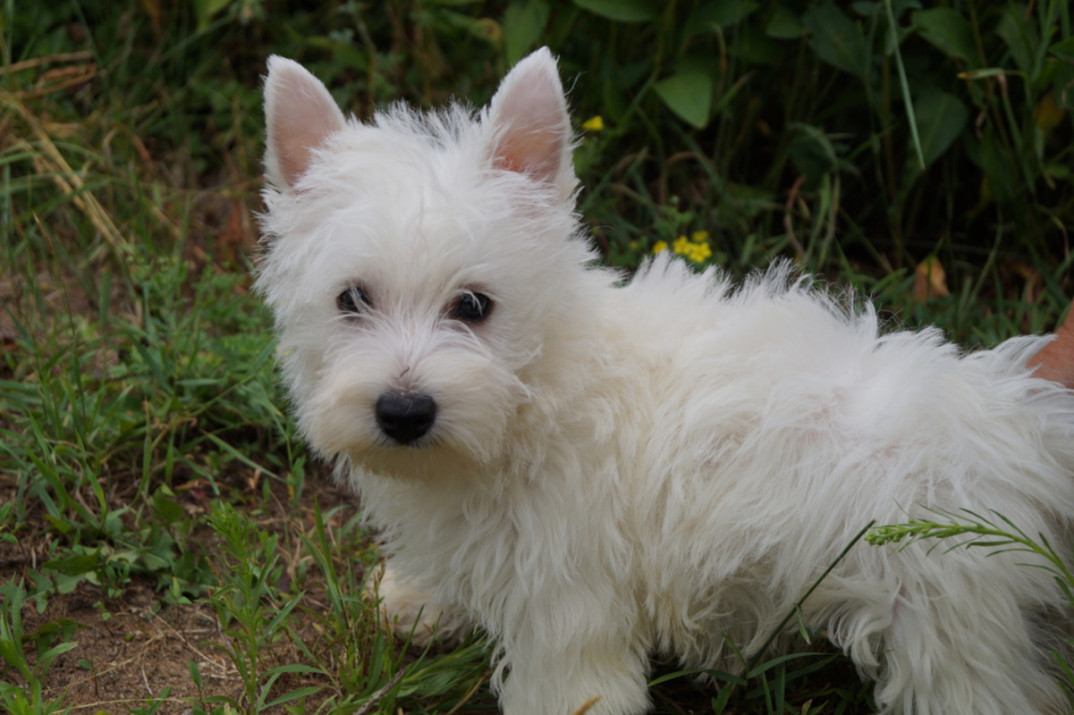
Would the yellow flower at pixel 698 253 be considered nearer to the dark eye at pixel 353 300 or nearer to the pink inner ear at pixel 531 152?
the pink inner ear at pixel 531 152

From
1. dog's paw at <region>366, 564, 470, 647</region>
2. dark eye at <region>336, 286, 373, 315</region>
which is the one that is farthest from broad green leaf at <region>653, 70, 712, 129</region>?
dog's paw at <region>366, 564, 470, 647</region>

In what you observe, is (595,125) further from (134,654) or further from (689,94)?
(134,654)

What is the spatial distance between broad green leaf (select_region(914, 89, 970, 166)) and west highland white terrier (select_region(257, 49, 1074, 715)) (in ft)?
5.47

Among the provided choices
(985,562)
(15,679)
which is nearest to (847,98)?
(985,562)

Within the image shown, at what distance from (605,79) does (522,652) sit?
9.37 ft

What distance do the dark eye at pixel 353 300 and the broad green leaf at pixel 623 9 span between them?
7.09 ft

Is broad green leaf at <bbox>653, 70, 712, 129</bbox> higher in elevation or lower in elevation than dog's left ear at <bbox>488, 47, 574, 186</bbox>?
lower

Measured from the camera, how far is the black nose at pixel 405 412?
7.75ft

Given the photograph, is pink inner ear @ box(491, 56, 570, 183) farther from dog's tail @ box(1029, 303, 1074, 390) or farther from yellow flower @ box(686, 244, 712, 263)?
yellow flower @ box(686, 244, 712, 263)

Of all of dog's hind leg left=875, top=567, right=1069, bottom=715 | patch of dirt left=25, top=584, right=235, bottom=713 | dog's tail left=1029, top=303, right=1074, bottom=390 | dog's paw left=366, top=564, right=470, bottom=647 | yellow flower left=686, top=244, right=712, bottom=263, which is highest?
dog's tail left=1029, top=303, right=1074, bottom=390

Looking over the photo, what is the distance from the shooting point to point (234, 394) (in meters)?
3.90

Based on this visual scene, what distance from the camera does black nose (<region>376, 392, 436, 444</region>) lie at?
2.36 meters

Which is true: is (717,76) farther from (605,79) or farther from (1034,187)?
(1034,187)

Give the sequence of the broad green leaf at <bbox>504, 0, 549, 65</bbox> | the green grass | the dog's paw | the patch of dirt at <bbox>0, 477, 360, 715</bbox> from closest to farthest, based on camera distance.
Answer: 1. the patch of dirt at <bbox>0, 477, 360, 715</bbox>
2. the green grass
3. the dog's paw
4. the broad green leaf at <bbox>504, 0, 549, 65</bbox>
